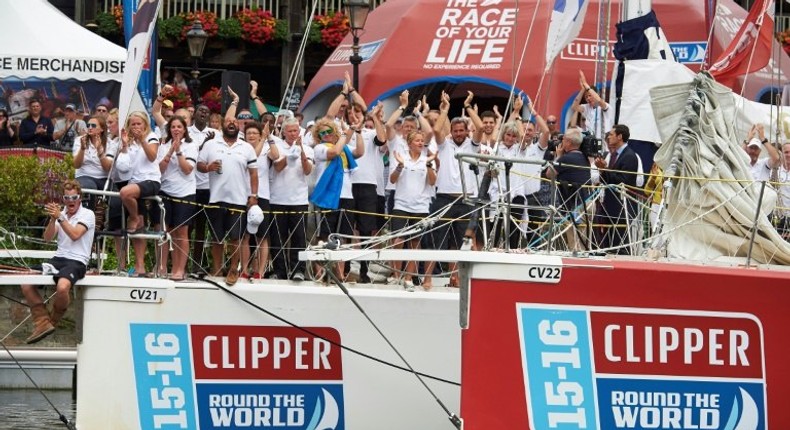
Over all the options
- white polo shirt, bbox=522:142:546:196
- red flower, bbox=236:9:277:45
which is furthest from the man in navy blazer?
red flower, bbox=236:9:277:45

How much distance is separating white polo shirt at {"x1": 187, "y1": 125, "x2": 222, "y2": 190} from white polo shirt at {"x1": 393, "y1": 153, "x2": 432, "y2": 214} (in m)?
1.72

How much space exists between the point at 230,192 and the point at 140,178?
2.51 feet

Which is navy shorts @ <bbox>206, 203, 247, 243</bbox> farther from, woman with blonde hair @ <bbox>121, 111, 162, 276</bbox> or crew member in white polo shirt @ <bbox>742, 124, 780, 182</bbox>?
crew member in white polo shirt @ <bbox>742, 124, 780, 182</bbox>

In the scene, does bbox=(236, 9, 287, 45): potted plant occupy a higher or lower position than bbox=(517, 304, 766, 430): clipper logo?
higher

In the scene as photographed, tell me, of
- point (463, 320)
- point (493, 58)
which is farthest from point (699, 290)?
point (493, 58)

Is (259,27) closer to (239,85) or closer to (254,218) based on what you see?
(239,85)

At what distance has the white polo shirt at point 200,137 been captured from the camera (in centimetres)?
1609

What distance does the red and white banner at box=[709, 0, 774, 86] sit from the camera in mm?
16047

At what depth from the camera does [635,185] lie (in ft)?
48.7

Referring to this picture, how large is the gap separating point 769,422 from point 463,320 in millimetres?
2303

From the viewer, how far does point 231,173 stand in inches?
619

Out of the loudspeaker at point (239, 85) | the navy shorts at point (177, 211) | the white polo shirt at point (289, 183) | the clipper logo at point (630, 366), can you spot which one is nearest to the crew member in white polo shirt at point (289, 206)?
the white polo shirt at point (289, 183)

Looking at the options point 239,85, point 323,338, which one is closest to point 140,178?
point 323,338

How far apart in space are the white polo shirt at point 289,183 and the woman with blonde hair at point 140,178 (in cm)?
107
